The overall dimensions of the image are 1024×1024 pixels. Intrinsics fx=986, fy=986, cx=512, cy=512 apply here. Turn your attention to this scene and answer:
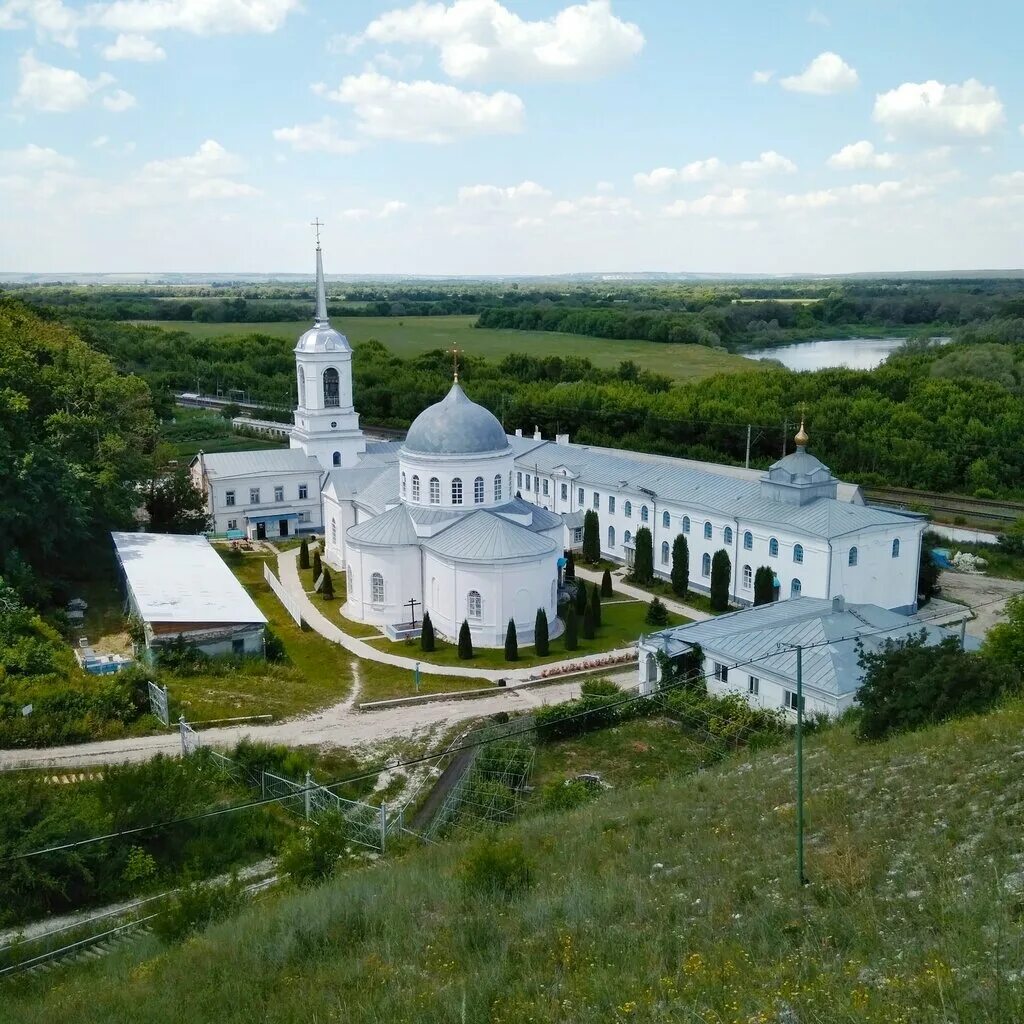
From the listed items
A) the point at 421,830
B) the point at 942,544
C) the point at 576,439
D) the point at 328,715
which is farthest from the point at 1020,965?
the point at 576,439

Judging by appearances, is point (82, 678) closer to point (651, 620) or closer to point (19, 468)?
point (19, 468)

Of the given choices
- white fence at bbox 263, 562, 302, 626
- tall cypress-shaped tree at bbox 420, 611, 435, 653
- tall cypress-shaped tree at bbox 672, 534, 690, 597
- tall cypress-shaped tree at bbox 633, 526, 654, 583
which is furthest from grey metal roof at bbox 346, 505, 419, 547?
tall cypress-shaped tree at bbox 672, 534, 690, 597

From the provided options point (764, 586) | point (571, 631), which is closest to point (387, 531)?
point (571, 631)

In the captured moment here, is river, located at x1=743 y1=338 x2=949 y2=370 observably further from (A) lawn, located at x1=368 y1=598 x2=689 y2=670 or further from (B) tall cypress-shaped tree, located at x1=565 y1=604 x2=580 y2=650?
(B) tall cypress-shaped tree, located at x1=565 y1=604 x2=580 y2=650

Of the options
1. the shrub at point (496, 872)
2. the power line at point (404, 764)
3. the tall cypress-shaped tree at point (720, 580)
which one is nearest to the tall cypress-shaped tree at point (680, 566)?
the tall cypress-shaped tree at point (720, 580)

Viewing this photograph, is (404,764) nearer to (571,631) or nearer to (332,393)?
(571,631)

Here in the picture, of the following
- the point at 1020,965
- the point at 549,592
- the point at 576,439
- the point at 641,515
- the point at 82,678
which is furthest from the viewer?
the point at 576,439
